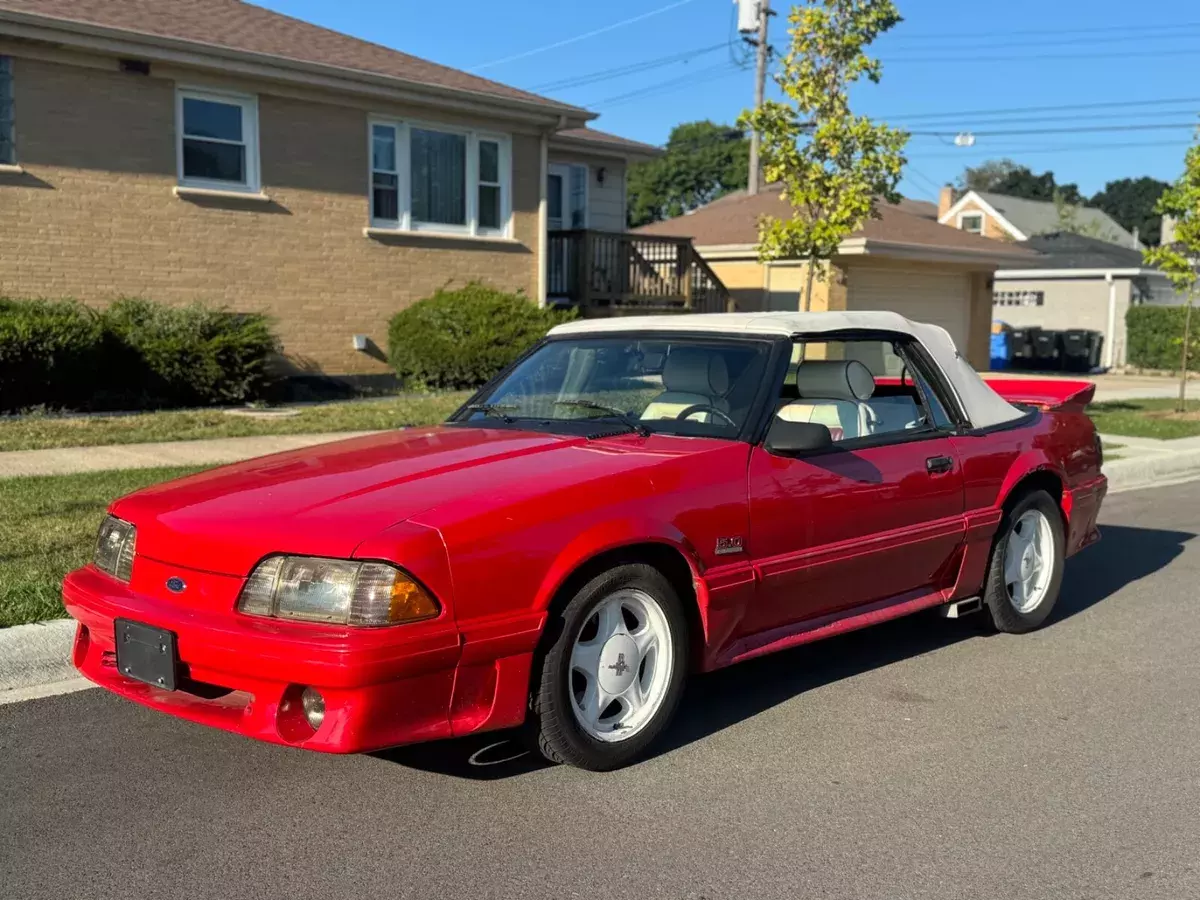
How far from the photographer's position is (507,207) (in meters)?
19.1

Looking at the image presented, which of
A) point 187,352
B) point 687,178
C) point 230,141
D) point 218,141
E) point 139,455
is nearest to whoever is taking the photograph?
point 139,455

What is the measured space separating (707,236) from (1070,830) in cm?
2242

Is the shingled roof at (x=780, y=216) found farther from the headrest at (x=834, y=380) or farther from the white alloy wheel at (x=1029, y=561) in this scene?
the headrest at (x=834, y=380)

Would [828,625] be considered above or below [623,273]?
below

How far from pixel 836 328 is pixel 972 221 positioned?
51816 mm

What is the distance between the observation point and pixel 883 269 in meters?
24.5

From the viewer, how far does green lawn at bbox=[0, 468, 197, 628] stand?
220 inches

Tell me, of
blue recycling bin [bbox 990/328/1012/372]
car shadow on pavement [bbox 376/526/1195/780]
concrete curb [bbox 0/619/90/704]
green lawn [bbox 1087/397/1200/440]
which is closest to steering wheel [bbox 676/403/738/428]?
car shadow on pavement [bbox 376/526/1195/780]

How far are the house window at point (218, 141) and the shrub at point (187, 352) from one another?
2185 mm

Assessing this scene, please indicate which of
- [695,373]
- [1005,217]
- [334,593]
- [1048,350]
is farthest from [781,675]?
[1005,217]

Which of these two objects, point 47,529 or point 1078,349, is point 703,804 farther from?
point 1078,349

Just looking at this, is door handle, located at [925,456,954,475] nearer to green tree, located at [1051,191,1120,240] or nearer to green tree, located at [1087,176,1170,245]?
green tree, located at [1051,191,1120,240]

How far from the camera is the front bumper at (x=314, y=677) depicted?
11.5ft

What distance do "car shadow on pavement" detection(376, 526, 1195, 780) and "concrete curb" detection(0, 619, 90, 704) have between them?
1713 mm
